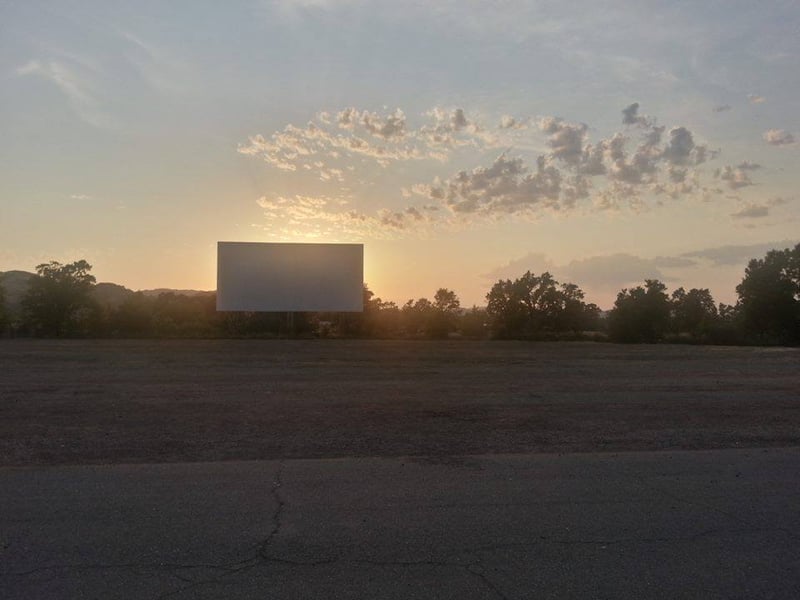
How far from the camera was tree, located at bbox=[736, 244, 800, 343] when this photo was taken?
66875 mm

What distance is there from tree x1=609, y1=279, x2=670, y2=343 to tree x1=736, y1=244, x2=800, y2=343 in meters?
7.23

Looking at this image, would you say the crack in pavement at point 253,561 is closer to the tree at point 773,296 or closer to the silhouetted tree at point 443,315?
the silhouetted tree at point 443,315

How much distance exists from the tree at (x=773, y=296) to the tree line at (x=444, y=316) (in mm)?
89

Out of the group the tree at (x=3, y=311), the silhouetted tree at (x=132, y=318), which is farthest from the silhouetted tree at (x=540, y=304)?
the tree at (x=3, y=311)

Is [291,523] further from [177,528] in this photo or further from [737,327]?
[737,327]

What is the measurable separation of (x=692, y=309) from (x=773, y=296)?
56.6ft

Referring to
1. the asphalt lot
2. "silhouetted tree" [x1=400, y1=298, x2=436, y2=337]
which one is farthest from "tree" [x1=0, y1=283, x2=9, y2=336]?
the asphalt lot

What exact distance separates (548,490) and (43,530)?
510 cm

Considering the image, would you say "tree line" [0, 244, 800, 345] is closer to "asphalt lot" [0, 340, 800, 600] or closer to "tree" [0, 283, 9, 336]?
"tree" [0, 283, 9, 336]

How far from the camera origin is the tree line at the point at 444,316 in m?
58.5

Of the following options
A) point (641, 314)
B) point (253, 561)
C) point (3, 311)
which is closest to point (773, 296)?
point (641, 314)

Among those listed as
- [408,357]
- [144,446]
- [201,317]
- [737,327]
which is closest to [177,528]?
[144,446]

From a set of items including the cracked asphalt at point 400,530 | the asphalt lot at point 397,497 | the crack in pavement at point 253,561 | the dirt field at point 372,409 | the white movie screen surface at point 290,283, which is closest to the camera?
the crack in pavement at point 253,561

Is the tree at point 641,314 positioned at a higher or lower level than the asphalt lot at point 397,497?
higher
